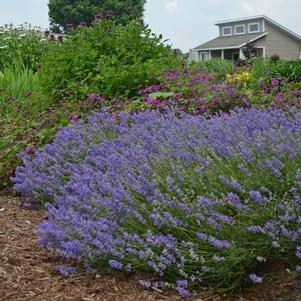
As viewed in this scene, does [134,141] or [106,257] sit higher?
[134,141]

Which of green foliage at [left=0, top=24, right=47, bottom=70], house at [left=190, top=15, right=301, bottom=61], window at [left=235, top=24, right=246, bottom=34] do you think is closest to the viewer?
green foliage at [left=0, top=24, right=47, bottom=70]

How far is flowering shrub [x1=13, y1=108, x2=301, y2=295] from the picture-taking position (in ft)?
8.45

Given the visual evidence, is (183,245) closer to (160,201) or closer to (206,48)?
(160,201)

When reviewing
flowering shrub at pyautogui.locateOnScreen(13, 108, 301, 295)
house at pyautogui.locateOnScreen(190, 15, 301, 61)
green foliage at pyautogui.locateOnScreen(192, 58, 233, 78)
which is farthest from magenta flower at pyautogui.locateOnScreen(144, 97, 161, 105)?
house at pyautogui.locateOnScreen(190, 15, 301, 61)

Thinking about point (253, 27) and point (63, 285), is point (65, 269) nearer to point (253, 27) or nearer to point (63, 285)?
point (63, 285)

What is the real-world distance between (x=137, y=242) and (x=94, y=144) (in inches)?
67.0

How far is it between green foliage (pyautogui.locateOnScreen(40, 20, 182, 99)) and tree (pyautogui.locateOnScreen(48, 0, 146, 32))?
33.8m

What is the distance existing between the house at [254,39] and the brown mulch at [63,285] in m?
38.6

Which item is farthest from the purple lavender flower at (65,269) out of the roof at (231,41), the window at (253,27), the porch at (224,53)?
the window at (253,27)

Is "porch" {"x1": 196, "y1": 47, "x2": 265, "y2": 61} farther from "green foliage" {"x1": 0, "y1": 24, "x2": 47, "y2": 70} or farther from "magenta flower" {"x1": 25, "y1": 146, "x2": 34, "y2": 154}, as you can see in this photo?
"magenta flower" {"x1": 25, "y1": 146, "x2": 34, "y2": 154}

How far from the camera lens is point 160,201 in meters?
3.03

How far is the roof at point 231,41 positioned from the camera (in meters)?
41.1

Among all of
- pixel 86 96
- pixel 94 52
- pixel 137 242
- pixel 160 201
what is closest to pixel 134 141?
pixel 160 201

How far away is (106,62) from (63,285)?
16.7ft
